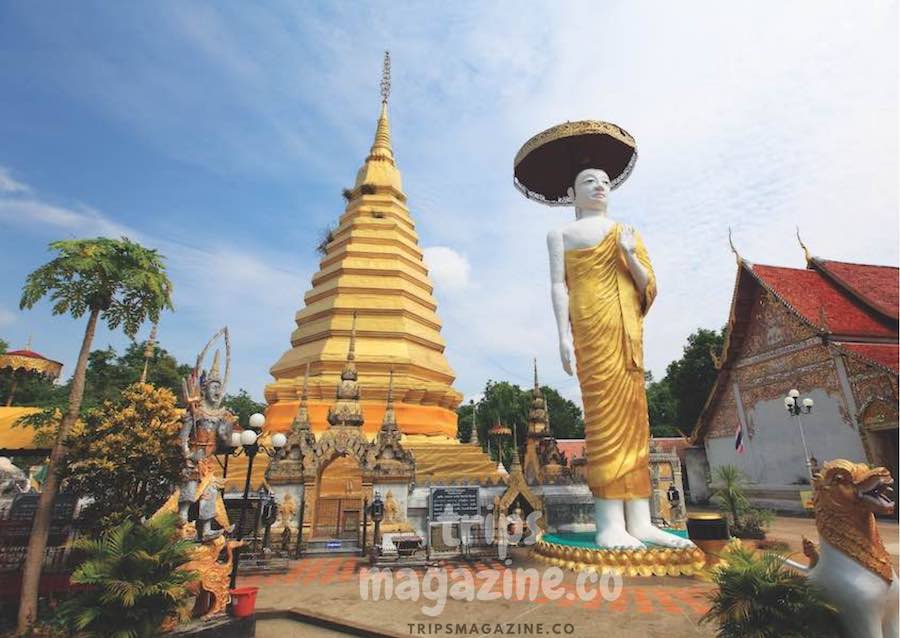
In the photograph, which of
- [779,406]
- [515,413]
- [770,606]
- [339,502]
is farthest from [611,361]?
[515,413]

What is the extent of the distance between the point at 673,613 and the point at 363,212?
18.6 meters

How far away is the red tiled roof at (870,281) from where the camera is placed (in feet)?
53.1

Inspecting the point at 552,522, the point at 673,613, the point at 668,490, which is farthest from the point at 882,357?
the point at 673,613

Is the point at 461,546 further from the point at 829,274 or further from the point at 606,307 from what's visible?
the point at 829,274

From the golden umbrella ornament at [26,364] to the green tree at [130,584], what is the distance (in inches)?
1018

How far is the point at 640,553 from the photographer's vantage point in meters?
6.55

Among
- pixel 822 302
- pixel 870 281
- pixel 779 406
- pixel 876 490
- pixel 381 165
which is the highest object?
pixel 381 165

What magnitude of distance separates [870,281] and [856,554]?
19.2 meters

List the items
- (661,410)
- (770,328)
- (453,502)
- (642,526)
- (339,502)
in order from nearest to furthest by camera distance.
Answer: (642,526), (453,502), (339,502), (770,328), (661,410)

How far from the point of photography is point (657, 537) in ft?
22.9

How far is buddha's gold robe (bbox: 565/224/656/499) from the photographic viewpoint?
755 centimetres

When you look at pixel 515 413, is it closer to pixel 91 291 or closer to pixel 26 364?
pixel 26 364

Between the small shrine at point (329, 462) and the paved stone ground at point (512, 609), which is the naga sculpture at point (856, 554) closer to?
the paved stone ground at point (512, 609)

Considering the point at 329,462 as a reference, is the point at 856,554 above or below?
below
